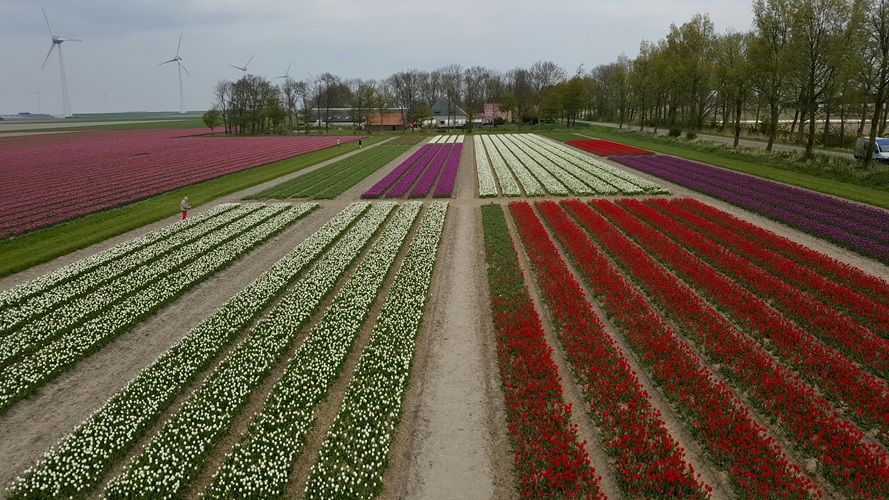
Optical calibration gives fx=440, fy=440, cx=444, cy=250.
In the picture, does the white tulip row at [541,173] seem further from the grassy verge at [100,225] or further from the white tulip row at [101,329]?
the grassy verge at [100,225]

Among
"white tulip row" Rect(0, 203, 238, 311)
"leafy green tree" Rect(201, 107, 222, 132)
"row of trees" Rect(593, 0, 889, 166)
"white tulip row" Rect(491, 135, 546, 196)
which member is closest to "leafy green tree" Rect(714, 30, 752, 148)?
"row of trees" Rect(593, 0, 889, 166)

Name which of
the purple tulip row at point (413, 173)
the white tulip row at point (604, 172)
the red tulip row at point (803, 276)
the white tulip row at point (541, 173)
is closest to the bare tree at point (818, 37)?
the white tulip row at point (604, 172)

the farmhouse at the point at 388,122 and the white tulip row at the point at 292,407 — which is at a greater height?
the farmhouse at the point at 388,122

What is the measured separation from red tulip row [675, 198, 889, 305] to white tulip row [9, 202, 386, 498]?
20.9 metres

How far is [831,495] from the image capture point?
762 centimetres

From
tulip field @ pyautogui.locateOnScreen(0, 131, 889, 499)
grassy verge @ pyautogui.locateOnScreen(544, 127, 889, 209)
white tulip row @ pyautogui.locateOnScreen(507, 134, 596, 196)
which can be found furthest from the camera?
white tulip row @ pyautogui.locateOnScreen(507, 134, 596, 196)

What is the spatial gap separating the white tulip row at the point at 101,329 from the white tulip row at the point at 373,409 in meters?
8.26

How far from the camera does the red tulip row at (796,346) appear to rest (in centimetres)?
954

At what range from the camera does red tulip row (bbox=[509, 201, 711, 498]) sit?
25.4ft

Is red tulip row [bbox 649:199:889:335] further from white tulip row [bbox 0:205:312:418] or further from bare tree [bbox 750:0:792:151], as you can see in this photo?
bare tree [bbox 750:0:792:151]

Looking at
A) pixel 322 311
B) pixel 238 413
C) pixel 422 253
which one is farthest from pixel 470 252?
pixel 238 413

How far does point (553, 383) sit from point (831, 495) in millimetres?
5098

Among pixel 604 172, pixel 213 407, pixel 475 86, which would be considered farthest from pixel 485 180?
pixel 475 86

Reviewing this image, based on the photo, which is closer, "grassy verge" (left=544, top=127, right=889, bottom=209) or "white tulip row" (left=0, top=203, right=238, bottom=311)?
"white tulip row" (left=0, top=203, right=238, bottom=311)
